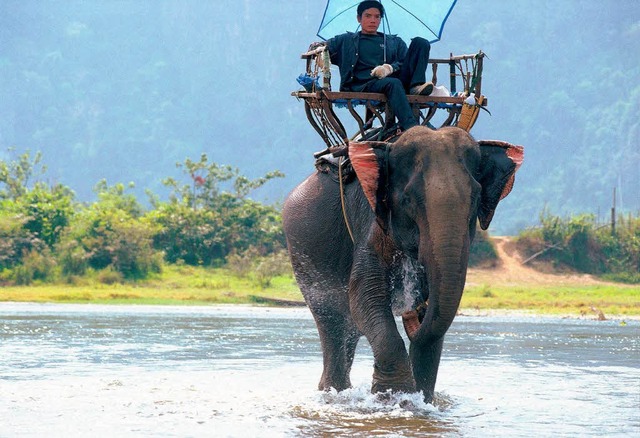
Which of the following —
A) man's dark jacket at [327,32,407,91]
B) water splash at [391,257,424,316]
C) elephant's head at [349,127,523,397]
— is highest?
man's dark jacket at [327,32,407,91]

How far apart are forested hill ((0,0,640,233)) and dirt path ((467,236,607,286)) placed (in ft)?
243

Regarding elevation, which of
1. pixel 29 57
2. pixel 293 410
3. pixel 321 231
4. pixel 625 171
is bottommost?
pixel 293 410

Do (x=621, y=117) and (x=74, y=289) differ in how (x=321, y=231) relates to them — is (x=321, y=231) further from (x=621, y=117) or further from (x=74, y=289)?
(x=621, y=117)

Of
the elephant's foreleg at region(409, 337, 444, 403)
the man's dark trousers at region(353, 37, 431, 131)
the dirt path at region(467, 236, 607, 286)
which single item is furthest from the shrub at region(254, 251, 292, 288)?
the elephant's foreleg at region(409, 337, 444, 403)

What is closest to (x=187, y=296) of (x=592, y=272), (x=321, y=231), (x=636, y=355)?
(x=592, y=272)

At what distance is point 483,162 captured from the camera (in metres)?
9.20

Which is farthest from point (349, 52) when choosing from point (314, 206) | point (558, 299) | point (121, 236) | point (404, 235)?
point (121, 236)

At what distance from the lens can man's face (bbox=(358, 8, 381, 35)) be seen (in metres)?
10.4

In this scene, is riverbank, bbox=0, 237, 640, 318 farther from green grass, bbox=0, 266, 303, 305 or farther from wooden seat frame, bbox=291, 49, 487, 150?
wooden seat frame, bbox=291, 49, 487, 150

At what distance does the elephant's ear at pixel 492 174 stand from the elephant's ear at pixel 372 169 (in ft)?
2.41

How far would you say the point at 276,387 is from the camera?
477 inches

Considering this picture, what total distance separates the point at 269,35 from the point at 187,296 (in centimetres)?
12415

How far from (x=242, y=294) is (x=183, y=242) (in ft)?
24.6

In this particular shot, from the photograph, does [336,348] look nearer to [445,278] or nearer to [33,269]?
[445,278]
